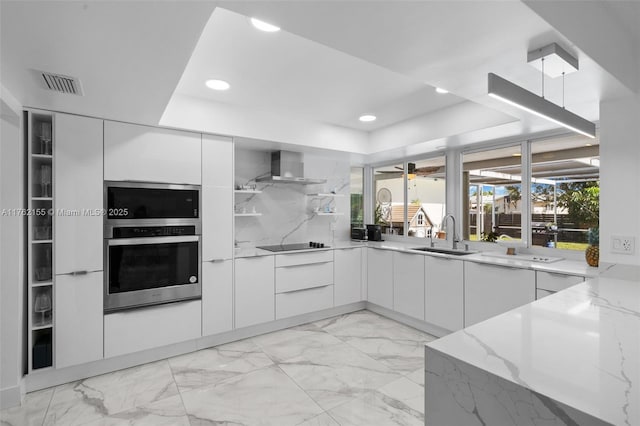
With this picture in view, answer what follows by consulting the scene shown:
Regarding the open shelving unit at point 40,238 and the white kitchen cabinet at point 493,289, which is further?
the white kitchen cabinet at point 493,289

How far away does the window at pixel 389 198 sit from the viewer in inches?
189

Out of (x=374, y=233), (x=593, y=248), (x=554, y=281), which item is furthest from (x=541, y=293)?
(x=374, y=233)

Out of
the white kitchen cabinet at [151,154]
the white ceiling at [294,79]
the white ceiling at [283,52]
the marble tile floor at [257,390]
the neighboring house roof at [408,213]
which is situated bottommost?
the marble tile floor at [257,390]

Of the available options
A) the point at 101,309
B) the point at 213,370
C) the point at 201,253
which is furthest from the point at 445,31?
the point at 101,309

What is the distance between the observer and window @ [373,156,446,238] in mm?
4281

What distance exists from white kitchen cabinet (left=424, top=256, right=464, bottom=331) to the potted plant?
0.96 m

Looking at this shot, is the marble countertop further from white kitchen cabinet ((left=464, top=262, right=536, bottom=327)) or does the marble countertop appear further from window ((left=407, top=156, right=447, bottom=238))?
window ((left=407, top=156, right=447, bottom=238))

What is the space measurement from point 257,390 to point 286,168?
7.80 ft

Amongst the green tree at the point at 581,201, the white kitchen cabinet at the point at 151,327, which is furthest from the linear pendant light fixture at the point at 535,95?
the white kitchen cabinet at the point at 151,327

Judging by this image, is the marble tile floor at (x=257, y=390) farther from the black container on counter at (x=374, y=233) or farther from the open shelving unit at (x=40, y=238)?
the black container on counter at (x=374, y=233)

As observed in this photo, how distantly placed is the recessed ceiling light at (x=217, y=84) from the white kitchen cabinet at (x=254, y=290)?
1.62 metres

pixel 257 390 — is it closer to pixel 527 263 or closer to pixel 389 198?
pixel 527 263

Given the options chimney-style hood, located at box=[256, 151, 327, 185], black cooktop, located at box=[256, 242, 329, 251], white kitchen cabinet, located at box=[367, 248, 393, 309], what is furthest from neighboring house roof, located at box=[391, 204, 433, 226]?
chimney-style hood, located at box=[256, 151, 327, 185]

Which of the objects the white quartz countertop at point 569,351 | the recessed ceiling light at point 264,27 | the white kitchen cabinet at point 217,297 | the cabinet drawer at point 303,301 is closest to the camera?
the white quartz countertop at point 569,351
